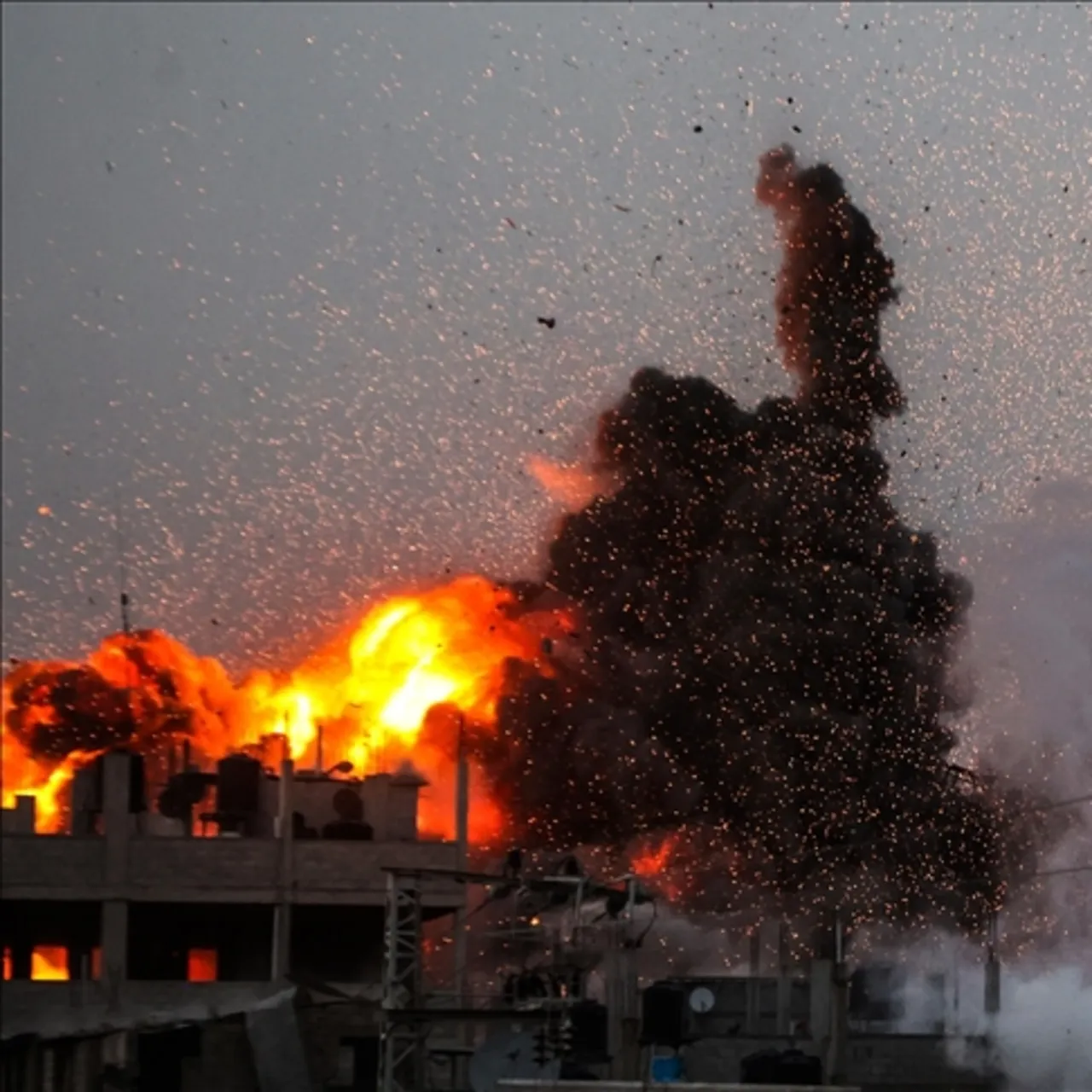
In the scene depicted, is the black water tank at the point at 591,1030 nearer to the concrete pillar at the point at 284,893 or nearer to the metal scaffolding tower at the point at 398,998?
the metal scaffolding tower at the point at 398,998

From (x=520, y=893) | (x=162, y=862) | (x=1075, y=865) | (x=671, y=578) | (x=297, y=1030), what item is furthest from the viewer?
(x=671, y=578)

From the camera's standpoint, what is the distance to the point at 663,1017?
147ft

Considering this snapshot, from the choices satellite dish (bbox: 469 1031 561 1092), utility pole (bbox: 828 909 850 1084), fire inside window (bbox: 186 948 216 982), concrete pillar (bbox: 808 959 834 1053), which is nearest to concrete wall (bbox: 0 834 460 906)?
fire inside window (bbox: 186 948 216 982)

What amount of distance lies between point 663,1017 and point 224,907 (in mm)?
13232

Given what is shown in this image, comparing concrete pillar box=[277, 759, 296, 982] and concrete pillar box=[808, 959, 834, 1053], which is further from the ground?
concrete pillar box=[277, 759, 296, 982]

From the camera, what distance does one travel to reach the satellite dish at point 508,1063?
41562 millimetres

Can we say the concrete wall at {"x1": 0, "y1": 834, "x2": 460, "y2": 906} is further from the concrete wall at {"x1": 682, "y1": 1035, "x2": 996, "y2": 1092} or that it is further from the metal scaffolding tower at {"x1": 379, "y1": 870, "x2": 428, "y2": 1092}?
the metal scaffolding tower at {"x1": 379, "y1": 870, "x2": 428, "y2": 1092}

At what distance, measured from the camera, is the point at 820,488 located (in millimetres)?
74500

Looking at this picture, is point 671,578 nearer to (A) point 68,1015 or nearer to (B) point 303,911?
(B) point 303,911

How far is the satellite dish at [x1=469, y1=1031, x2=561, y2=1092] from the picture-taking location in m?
41.6

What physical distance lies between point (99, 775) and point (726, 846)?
21.7 metres

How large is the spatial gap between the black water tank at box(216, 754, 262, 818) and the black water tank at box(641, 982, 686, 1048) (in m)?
16.6

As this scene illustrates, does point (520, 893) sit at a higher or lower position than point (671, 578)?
lower

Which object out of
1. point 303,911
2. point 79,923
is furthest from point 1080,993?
point 79,923
